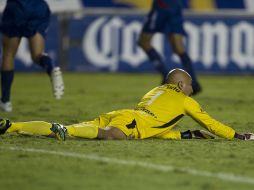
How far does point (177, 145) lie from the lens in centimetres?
820

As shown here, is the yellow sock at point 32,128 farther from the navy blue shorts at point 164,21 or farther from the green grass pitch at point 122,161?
the navy blue shorts at point 164,21

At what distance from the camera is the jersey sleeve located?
830cm

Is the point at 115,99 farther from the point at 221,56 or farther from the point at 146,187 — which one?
the point at 146,187

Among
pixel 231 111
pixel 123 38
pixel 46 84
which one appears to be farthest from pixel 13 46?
pixel 123 38

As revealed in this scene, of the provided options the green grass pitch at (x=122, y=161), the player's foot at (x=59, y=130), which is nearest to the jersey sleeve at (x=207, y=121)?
the green grass pitch at (x=122, y=161)

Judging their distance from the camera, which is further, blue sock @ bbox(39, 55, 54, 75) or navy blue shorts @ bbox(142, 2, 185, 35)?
navy blue shorts @ bbox(142, 2, 185, 35)

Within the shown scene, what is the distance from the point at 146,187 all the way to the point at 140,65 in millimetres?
14253

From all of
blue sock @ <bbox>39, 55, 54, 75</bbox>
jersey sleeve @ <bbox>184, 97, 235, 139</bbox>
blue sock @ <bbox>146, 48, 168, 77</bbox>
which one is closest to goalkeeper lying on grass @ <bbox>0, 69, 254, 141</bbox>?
jersey sleeve @ <bbox>184, 97, 235, 139</bbox>

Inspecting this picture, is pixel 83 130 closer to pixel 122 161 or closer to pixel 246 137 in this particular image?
pixel 122 161

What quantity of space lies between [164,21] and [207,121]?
602 centimetres

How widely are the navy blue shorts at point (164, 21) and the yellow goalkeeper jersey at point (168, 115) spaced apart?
5.66m

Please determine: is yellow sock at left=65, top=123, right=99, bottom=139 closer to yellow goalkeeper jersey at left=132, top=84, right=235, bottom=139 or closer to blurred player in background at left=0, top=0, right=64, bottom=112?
yellow goalkeeper jersey at left=132, top=84, right=235, bottom=139

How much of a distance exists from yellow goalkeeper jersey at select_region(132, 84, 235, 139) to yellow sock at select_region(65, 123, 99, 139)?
39 centimetres

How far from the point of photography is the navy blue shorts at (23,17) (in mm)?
11242
